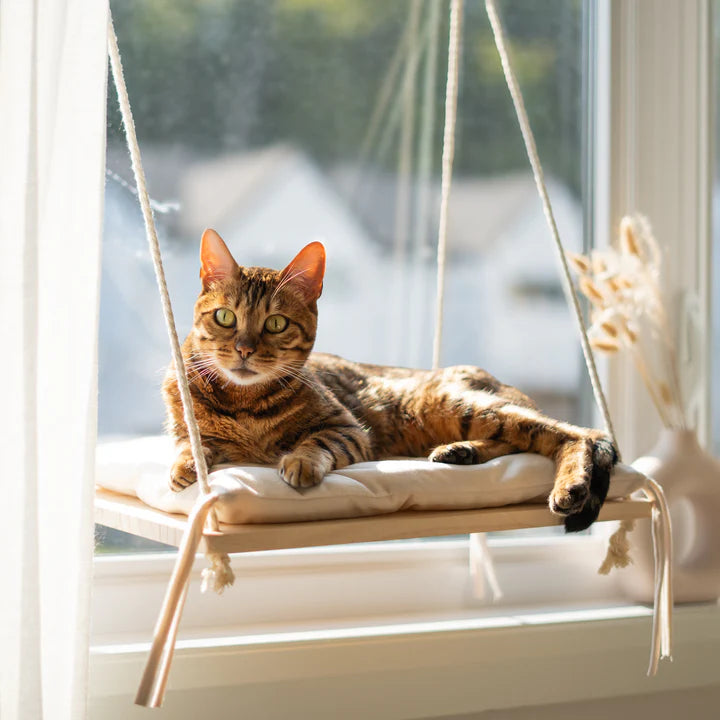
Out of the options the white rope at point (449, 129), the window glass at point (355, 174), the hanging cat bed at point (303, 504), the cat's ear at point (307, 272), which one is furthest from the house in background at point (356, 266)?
the cat's ear at point (307, 272)

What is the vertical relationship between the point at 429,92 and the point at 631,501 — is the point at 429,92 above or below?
above

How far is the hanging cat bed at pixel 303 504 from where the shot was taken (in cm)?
92

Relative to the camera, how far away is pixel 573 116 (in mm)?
2062

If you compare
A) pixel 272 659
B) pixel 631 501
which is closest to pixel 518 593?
pixel 272 659

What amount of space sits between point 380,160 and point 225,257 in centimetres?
77

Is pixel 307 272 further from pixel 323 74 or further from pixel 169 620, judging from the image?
pixel 323 74

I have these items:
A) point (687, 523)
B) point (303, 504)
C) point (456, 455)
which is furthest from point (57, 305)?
point (687, 523)

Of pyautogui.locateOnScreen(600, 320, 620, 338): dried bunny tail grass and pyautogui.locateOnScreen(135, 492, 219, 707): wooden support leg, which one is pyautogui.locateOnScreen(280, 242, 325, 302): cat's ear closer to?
pyautogui.locateOnScreen(135, 492, 219, 707): wooden support leg

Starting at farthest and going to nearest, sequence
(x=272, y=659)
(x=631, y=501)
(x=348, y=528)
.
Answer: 1. (x=272, y=659)
2. (x=631, y=501)
3. (x=348, y=528)

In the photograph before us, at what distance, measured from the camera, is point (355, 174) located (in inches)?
73.8

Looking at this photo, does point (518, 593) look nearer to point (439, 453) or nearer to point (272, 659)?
point (272, 659)

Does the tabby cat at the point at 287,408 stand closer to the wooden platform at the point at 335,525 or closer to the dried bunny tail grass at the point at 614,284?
the wooden platform at the point at 335,525

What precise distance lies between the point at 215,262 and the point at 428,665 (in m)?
0.90

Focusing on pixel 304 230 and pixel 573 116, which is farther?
pixel 573 116
